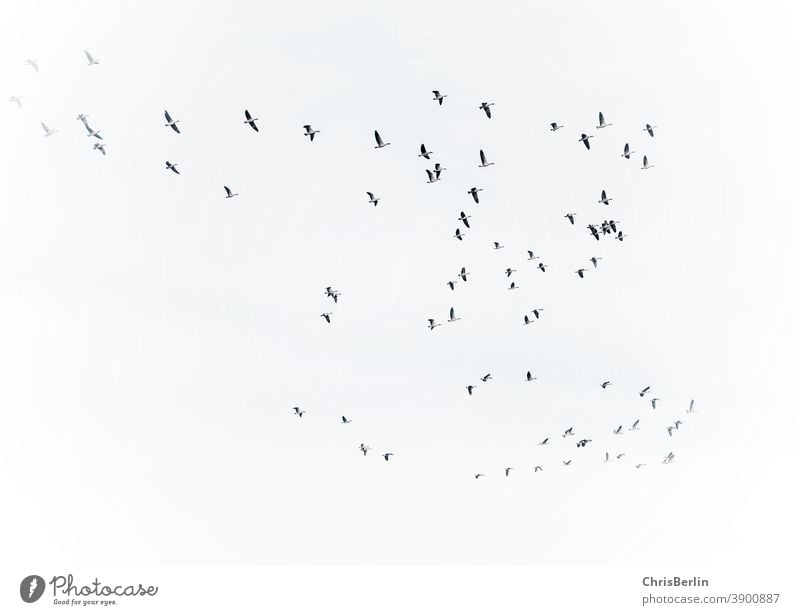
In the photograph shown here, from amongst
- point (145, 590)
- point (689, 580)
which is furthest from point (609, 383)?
point (145, 590)

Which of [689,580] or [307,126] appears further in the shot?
[307,126]

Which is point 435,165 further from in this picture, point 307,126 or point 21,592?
point 21,592

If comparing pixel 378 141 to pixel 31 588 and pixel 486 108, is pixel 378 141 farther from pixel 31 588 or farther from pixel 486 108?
pixel 31 588

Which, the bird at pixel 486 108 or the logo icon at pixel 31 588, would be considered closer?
the logo icon at pixel 31 588

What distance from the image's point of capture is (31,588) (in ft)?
320

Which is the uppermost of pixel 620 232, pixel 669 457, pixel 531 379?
pixel 620 232

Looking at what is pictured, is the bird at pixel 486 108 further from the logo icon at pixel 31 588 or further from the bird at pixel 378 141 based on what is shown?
the logo icon at pixel 31 588

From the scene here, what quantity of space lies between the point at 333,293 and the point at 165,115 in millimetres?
31316

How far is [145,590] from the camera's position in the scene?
9788 cm

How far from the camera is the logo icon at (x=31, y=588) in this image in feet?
319

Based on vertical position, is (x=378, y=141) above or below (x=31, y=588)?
above

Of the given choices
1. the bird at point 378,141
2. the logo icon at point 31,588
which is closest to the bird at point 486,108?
the bird at point 378,141

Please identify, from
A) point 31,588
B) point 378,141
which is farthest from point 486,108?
point 31,588

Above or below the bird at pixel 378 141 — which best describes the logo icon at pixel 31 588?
below
